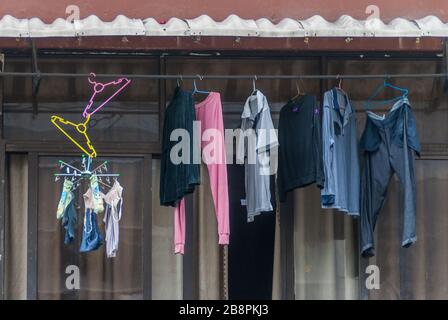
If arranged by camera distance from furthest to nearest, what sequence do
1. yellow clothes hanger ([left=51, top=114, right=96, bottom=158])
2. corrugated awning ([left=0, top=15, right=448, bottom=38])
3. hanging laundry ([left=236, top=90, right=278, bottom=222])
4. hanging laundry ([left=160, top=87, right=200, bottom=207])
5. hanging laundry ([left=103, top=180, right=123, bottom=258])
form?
yellow clothes hanger ([left=51, top=114, right=96, bottom=158]) → hanging laundry ([left=103, top=180, right=123, bottom=258]) → hanging laundry ([left=236, top=90, right=278, bottom=222]) → hanging laundry ([left=160, top=87, right=200, bottom=207]) → corrugated awning ([left=0, top=15, right=448, bottom=38])

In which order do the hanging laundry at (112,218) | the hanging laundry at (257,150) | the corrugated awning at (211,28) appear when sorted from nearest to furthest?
the corrugated awning at (211,28) < the hanging laundry at (257,150) < the hanging laundry at (112,218)

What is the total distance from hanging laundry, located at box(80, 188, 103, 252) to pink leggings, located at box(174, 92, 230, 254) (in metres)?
0.61

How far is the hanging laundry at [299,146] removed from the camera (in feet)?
27.8

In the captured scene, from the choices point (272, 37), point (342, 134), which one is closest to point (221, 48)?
point (272, 37)

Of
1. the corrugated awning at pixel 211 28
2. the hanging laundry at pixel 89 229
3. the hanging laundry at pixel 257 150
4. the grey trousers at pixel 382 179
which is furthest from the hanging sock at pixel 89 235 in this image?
the grey trousers at pixel 382 179

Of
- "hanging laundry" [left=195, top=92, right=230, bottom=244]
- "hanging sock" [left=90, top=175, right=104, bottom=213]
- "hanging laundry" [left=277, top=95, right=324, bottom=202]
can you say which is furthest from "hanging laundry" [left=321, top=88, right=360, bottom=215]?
"hanging sock" [left=90, top=175, right=104, bottom=213]

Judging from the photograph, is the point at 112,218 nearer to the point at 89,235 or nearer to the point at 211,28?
the point at 89,235

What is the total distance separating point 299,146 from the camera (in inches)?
338

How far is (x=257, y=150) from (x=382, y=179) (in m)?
1.00

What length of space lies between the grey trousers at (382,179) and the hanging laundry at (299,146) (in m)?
0.50

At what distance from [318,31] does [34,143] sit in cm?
245

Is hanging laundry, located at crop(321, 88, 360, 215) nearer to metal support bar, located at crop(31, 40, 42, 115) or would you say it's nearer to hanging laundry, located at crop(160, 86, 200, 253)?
hanging laundry, located at crop(160, 86, 200, 253)

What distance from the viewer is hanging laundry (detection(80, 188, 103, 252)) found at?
8594mm

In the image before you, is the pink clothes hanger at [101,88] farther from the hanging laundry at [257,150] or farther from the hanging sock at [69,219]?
the hanging laundry at [257,150]
